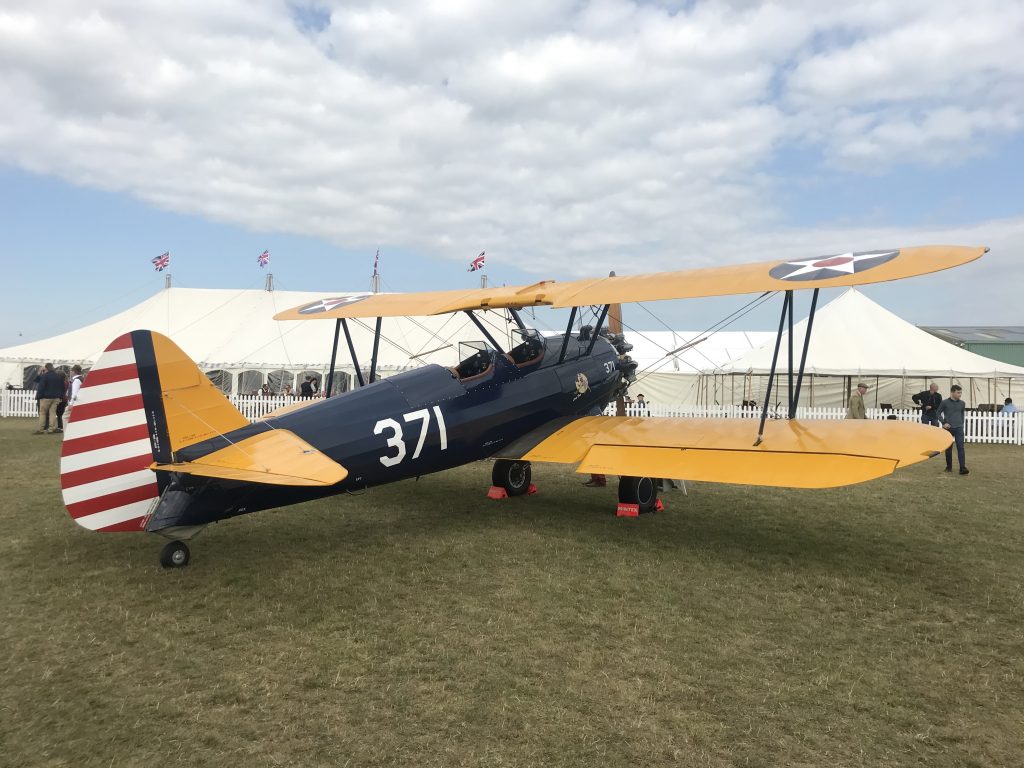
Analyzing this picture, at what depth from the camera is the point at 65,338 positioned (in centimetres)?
2508

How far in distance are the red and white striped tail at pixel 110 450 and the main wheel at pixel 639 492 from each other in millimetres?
4512

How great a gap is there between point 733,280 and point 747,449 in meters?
1.55

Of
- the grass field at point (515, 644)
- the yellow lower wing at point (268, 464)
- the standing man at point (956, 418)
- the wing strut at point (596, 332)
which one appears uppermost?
the wing strut at point (596, 332)

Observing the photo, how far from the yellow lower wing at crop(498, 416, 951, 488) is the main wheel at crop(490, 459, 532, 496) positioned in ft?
3.50

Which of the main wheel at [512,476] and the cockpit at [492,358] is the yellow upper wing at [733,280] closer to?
the cockpit at [492,358]

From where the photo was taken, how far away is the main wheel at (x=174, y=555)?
16.4ft

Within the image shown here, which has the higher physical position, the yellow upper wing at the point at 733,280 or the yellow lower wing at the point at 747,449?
the yellow upper wing at the point at 733,280

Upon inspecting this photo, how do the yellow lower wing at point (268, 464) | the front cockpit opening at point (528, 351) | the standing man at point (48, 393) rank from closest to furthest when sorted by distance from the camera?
the yellow lower wing at point (268, 464), the front cockpit opening at point (528, 351), the standing man at point (48, 393)

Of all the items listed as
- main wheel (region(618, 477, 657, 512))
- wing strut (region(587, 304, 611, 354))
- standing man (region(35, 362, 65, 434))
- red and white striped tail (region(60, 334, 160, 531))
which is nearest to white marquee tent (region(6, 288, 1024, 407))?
standing man (region(35, 362, 65, 434))

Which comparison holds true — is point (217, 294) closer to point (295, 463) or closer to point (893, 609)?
point (295, 463)

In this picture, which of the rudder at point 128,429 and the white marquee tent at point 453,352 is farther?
the white marquee tent at point 453,352

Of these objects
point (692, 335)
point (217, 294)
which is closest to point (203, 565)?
point (217, 294)

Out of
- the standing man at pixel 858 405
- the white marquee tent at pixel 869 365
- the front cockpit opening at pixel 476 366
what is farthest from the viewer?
the white marquee tent at pixel 869 365

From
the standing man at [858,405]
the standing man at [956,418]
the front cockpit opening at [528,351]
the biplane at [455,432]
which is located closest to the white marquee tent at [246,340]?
the standing man at [858,405]
